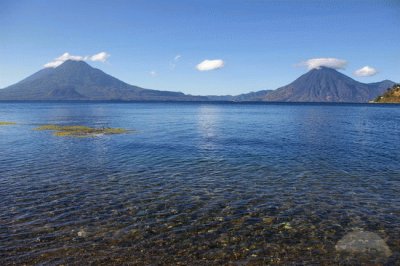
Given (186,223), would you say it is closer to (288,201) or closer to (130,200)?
(130,200)

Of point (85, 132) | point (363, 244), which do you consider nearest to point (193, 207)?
point (363, 244)

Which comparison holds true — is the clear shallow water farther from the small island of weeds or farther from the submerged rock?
the small island of weeds

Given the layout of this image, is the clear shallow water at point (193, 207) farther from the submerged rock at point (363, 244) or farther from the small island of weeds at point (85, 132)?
the small island of weeds at point (85, 132)

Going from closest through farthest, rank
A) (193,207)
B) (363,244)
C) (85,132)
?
(363,244), (193,207), (85,132)

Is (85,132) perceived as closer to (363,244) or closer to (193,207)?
(193,207)

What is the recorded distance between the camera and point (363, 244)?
18016 millimetres

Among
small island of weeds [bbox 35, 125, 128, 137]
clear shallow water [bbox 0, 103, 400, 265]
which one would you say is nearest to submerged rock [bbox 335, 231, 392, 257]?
clear shallow water [bbox 0, 103, 400, 265]

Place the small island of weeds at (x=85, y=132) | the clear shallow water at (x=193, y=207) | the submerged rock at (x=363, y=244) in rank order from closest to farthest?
1. the clear shallow water at (x=193, y=207)
2. the submerged rock at (x=363, y=244)
3. the small island of weeds at (x=85, y=132)

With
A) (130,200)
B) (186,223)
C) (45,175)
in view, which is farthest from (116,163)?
(186,223)

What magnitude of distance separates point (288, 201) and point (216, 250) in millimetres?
9700

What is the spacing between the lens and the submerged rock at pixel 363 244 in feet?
56.5

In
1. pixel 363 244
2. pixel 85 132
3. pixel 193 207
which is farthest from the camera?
pixel 85 132

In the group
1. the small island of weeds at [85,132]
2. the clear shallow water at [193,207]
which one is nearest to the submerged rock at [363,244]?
the clear shallow water at [193,207]

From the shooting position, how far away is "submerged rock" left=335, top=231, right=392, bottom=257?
17219 millimetres
